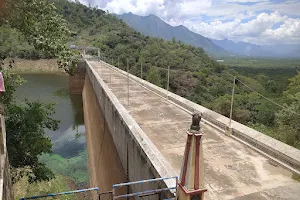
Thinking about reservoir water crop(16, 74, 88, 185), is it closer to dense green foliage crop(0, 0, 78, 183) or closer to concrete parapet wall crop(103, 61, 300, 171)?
dense green foliage crop(0, 0, 78, 183)

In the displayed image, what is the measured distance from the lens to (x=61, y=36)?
577cm

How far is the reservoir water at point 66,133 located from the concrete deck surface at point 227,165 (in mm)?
6003

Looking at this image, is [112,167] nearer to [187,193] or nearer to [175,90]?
[187,193]

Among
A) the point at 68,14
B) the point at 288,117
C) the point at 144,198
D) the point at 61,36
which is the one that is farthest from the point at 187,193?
the point at 68,14

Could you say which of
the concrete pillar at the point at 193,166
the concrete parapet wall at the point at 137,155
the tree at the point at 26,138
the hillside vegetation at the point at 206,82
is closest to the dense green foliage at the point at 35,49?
the tree at the point at 26,138

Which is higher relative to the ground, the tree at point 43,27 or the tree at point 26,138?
the tree at point 43,27

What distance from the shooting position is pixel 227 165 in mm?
5250

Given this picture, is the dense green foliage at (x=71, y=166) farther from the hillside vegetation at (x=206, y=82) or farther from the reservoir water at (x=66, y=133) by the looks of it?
the hillside vegetation at (x=206, y=82)

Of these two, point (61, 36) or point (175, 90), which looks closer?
point (61, 36)

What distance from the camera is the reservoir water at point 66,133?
14.5 m

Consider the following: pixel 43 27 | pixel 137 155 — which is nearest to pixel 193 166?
pixel 137 155

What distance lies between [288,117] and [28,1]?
48.5ft

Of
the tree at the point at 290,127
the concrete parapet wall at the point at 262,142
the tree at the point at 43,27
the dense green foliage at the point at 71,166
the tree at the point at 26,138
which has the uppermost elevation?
the tree at the point at 43,27

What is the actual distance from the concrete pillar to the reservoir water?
908 centimetres
